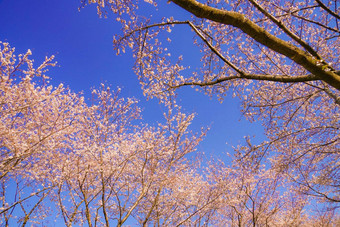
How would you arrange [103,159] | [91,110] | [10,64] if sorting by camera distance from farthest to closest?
[91,110]
[103,159]
[10,64]

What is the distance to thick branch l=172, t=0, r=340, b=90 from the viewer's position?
2369 mm

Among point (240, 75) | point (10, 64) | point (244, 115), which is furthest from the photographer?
point (244, 115)

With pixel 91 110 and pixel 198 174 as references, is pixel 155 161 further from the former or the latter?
pixel 198 174

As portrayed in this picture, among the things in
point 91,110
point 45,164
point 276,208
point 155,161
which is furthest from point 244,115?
point 276,208

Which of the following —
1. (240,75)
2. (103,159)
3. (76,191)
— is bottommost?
(240,75)

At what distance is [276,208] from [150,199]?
8629mm

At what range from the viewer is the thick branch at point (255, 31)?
2.37 meters

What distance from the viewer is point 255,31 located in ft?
8.03

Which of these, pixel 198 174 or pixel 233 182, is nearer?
pixel 233 182

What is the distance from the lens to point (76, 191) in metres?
8.17

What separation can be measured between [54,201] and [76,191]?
3.52 metres

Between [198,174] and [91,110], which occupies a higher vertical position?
[91,110]

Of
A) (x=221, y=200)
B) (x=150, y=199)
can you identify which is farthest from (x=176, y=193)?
(x=221, y=200)

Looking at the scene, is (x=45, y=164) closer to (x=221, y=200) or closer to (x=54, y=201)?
(x=54, y=201)
